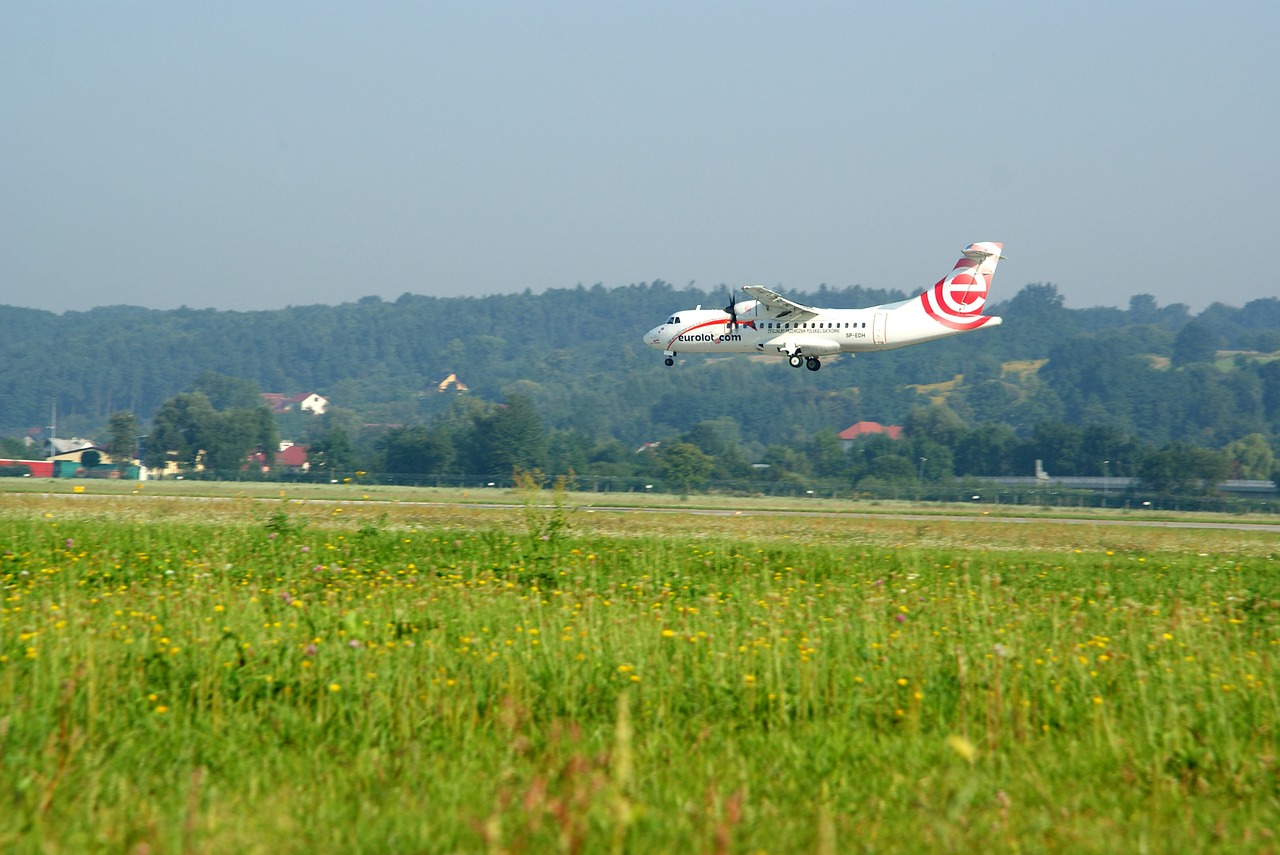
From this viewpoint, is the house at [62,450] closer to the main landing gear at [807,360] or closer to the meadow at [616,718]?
the main landing gear at [807,360]

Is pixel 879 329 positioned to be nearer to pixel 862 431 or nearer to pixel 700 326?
pixel 700 326

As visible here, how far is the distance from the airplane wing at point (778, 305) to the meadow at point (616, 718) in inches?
1391

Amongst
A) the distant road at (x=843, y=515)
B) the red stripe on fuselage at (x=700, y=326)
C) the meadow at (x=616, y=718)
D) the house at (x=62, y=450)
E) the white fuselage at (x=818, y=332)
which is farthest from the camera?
the house at (x=62, y=450)

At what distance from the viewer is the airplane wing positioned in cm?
5291

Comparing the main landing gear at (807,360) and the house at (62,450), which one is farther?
the house at (62,450)

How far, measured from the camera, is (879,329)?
2126 inches

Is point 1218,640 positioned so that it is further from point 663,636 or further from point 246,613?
point 246,613

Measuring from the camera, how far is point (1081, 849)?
7566 millimetres

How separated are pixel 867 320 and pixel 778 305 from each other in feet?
14.2

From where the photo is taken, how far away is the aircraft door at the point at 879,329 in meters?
53.9

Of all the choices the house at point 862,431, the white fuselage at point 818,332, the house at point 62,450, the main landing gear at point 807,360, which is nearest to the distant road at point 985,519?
the main landing gear at point 807,360

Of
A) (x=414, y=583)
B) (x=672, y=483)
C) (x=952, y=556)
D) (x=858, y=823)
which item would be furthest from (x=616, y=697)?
(x=672, y=483)

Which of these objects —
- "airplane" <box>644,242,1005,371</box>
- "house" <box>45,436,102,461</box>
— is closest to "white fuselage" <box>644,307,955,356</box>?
"airplane" <box>644,242,1005,371</box>

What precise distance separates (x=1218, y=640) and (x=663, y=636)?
6.95m
